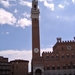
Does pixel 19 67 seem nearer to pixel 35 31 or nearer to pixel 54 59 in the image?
pixel 54 59

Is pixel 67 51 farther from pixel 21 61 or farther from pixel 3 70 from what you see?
pixel 3 70

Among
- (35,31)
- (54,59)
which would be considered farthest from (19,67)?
Result: (35,31)

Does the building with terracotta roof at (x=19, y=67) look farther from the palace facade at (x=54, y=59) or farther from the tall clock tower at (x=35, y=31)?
the tall clock tower at (x=35, y=31)

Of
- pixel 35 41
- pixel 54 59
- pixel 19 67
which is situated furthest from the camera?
pixel 19 67

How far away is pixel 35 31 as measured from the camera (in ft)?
202

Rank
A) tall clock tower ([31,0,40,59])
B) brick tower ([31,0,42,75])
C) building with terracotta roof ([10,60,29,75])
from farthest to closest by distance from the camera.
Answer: building with terracotta roof ([10,60,29,75]), tall clock tower ([31,0,40,59]), brick tower ([31,0,42,75])

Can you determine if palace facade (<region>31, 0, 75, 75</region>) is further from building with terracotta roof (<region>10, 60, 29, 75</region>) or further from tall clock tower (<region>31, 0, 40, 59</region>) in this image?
building with terracotta roof (<region>10, 60, 29, 75</region>)

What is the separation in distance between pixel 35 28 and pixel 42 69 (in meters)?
15.5

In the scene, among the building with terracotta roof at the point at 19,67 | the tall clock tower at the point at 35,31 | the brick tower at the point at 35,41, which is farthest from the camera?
the building with terracotta roof at the point at 19,67

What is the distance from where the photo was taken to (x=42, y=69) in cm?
5678

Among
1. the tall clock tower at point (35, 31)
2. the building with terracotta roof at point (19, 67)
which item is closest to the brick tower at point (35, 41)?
the tall clock tower at point (35, 31)

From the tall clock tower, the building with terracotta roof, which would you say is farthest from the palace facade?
the building with terracotta roof

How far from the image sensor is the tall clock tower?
59.1 m

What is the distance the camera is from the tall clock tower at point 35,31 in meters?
59.1
